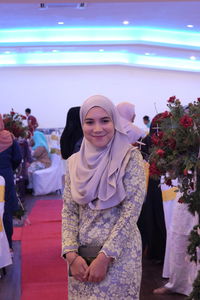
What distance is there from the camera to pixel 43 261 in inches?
210

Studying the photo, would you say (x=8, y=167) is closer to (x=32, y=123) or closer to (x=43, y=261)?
(x=43, y=261)

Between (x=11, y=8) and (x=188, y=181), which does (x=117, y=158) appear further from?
(x=11, y=8)

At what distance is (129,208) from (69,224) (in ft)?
0.95

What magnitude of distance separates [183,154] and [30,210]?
6.26 m

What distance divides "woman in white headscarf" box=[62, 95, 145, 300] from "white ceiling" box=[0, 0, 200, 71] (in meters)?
6.80

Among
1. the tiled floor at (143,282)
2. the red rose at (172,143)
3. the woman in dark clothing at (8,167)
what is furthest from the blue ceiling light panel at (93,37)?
the red rose at (172,143)

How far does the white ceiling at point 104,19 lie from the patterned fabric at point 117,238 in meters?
6.93

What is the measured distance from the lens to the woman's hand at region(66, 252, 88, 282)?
2.20 m

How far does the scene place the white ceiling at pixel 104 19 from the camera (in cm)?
1018

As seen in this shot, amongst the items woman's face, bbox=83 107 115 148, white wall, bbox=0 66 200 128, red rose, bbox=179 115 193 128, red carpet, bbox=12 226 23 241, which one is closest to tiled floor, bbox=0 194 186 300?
red carpet, bbox=12 226 23 241

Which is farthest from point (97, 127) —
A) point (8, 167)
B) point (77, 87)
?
point (77, 87)

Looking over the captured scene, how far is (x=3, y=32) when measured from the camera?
43.3ft

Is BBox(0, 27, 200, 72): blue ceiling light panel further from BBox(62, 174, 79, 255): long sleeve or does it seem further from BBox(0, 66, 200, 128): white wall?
BBox(62, 174, 79, 255): long sleeve

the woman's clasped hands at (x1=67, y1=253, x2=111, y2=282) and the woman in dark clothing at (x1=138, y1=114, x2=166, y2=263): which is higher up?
the woman's clasped hands at (x1=67, y1=253, x2=111, y2=282)
